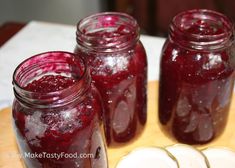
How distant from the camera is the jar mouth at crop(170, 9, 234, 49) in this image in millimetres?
715

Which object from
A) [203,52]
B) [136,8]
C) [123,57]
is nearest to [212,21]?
[203,52]

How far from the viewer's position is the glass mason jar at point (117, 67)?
0.73 metres

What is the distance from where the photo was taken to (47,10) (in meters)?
2.11

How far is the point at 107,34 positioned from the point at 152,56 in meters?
0.40

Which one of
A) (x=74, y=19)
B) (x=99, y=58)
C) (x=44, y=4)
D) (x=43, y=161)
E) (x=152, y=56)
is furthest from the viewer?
(x=74, y=19)

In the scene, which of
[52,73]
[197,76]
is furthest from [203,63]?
[52,73]

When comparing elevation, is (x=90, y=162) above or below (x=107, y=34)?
below

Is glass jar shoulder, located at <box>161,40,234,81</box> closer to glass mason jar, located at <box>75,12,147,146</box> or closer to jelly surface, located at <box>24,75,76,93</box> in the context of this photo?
glass mason jar, located at <box>75,12,147,146</box>

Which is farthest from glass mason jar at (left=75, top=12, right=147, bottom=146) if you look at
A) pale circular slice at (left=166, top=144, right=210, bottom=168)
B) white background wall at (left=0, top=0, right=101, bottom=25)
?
white background wall at (left=0, top=0, right=101, bottom=25)

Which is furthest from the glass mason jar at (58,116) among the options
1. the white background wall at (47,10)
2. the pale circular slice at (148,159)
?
the white background wall at (47,10)

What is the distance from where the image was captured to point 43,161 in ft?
2.06

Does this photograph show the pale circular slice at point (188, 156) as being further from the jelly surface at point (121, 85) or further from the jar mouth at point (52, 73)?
the jar mouth at point (52, 73)

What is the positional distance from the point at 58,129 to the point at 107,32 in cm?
28

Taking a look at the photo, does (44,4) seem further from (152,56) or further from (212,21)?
(212,21)
